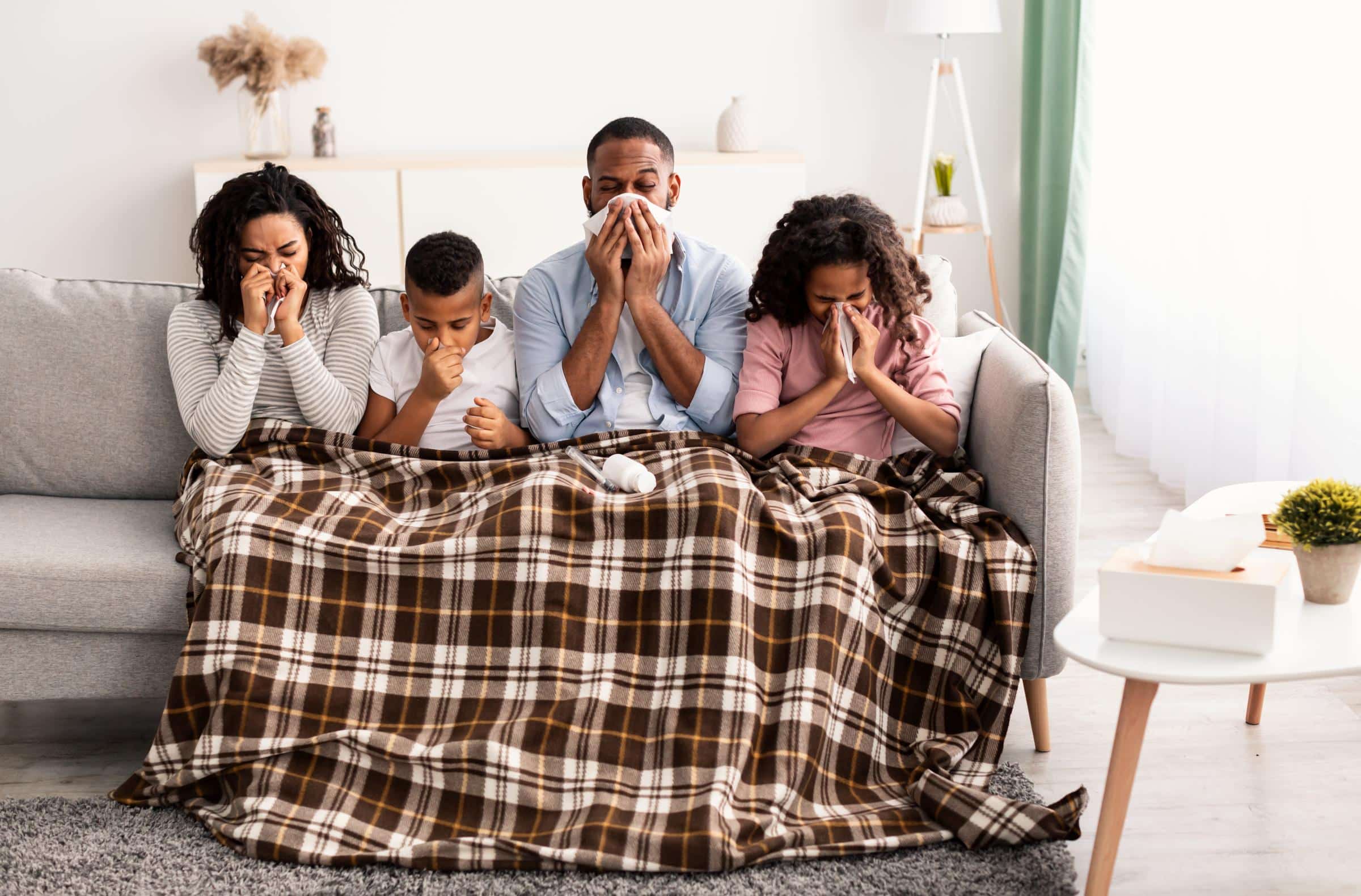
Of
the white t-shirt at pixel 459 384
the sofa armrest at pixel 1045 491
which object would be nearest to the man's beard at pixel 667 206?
the white t-shirt at pixel 459 384

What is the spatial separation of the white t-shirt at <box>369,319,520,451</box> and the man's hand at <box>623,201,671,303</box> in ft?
0.87

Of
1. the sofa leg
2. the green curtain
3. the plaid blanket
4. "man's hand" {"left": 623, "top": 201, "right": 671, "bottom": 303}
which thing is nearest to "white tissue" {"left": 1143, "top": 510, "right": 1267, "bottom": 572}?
the plaid blanket

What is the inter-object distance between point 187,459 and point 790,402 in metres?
1.04

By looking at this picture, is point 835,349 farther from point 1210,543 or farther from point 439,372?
point 1210,543

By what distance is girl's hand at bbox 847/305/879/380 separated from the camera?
2.02 metres

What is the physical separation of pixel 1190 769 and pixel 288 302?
1596 millimetres

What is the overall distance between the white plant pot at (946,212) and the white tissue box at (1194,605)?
2955 mm

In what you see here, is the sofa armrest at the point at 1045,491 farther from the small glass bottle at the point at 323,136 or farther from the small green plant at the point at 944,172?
the small glass bottle at the point at 323,136

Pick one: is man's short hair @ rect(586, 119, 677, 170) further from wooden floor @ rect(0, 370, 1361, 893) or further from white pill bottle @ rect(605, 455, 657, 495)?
wooden floor @ rect(0, 370, 1361, 893)

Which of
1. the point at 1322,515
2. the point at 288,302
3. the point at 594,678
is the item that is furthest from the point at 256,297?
the point at 1322,515

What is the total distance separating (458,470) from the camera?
2012 millimetres

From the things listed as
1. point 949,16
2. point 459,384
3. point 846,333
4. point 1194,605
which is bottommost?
point 1194,605

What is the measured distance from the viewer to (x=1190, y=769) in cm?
192

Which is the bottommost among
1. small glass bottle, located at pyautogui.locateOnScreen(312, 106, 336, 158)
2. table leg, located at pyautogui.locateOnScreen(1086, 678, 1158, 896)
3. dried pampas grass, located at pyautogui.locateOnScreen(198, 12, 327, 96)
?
table leg, located at pyautogui.locateOnScreen(1086, 678, 1158, 896)
